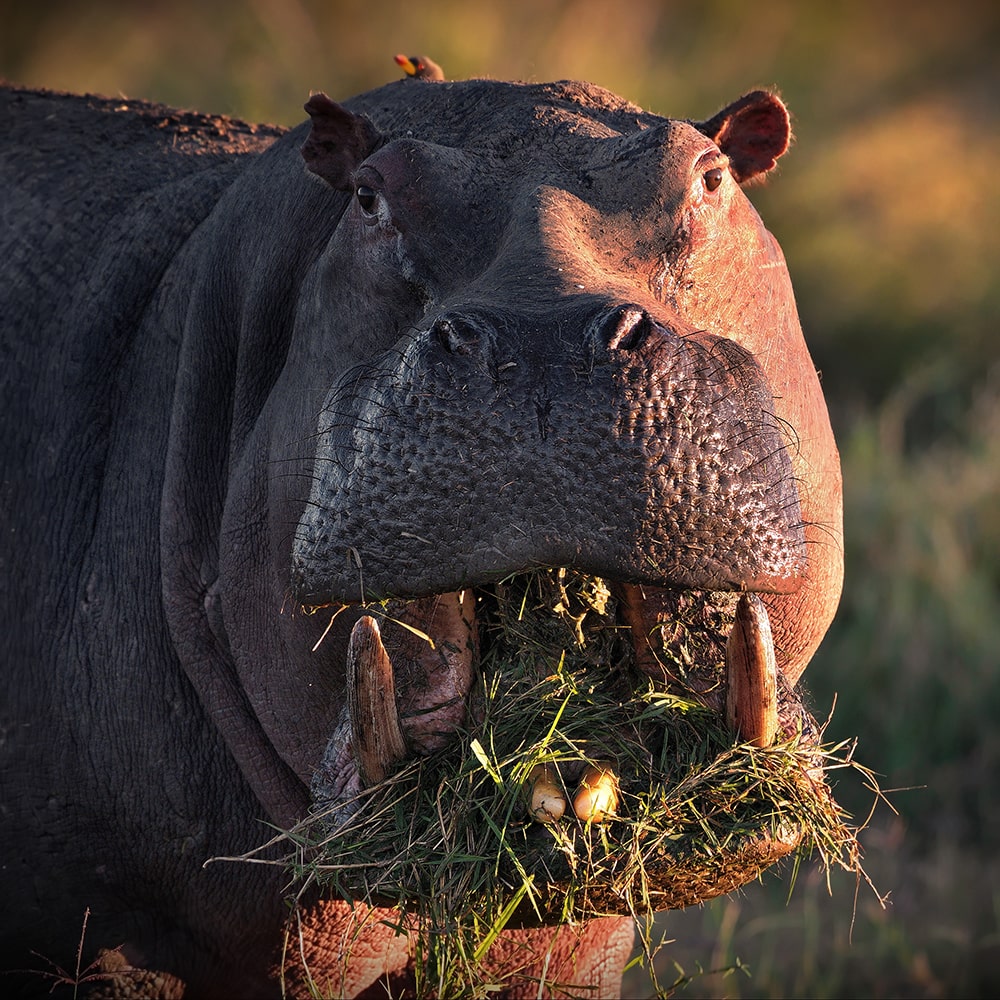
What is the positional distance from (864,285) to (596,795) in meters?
8.02

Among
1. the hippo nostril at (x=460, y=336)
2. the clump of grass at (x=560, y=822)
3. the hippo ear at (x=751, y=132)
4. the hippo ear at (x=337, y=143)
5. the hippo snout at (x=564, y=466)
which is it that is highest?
the hippo ear at (x=751, y=132)

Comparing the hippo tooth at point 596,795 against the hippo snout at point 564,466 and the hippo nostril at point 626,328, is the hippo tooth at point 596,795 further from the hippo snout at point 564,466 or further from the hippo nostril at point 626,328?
the hippo nostril at point 626,328

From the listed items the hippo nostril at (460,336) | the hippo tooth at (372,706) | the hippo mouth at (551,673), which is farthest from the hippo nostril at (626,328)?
the hippo tooth at (372,706)

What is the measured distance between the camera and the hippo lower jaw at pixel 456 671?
2.55 meters

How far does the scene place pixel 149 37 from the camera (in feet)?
37.2

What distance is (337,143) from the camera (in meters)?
3.15

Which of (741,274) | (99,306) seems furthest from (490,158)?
(99,306)

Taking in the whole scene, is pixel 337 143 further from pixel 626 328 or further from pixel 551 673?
pixel 551 673

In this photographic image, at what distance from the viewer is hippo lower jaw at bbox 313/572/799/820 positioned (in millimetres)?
2555

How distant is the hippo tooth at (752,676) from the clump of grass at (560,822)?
0.14ft

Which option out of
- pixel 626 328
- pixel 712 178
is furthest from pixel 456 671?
pixel 712 178

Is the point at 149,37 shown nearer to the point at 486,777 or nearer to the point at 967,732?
the point at 967,732

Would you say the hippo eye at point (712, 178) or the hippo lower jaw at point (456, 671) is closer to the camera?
the hippo lower jaw at point (456, 671)

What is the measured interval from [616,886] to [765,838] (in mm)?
285
